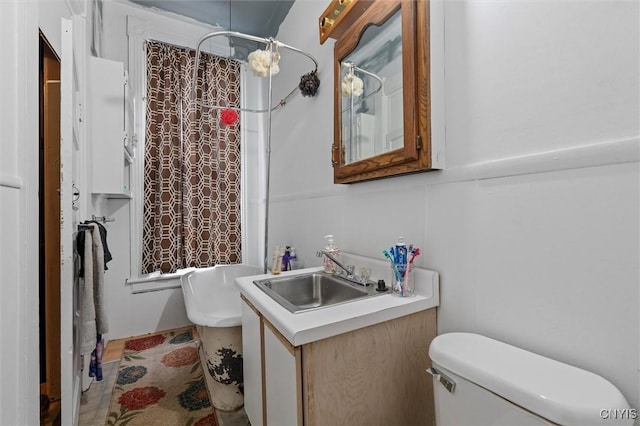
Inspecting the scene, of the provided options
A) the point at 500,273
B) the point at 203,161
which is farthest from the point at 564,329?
the point at 203,161

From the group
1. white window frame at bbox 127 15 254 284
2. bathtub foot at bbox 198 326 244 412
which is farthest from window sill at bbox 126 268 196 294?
bathtub foot at bbox 198 326 244 412

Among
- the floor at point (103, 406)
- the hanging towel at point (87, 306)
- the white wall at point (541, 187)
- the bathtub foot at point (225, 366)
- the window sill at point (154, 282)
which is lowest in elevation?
the floor at point (103, 406)

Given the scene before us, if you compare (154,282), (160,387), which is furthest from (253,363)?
(154,282)

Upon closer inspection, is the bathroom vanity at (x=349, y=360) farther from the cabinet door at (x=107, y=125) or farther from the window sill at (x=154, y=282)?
the window sill at (x=154, y=282)

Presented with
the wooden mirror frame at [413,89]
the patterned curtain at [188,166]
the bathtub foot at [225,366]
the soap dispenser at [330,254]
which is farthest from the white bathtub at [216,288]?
the wooden mirror frame at [413,89]

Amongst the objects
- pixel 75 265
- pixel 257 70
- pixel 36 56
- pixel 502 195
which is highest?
→ pixel 257 70

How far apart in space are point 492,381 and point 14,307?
1.19 meters

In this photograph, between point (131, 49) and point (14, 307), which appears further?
point (131, 49)

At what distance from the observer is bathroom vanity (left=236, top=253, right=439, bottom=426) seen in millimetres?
826

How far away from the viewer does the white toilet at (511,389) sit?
558 millimetres

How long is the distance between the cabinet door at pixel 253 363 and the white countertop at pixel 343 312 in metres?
0.11

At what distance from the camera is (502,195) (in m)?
0.87

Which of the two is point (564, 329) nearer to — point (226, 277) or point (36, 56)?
point (36, 56)

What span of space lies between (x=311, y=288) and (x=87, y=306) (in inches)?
43.3
